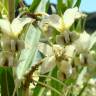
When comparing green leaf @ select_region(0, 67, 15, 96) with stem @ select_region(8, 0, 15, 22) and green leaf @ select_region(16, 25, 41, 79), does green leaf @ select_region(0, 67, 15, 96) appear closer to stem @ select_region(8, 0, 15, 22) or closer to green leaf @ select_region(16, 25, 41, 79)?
green leaf @ select_region(16, 25, 41, 79)

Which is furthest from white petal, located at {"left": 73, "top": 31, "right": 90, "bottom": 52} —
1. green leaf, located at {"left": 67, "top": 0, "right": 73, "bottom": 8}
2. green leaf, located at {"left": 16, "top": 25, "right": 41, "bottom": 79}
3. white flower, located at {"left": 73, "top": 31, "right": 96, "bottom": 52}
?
green leaf, located at {"left": 67, "top": 0, "right": 73, "bottom": 8}

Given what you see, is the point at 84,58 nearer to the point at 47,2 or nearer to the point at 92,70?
the point at 92,70

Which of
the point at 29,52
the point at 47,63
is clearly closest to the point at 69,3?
the point at 29,52

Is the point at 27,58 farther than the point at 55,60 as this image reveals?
Yes

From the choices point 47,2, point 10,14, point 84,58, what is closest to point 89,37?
point 84,58

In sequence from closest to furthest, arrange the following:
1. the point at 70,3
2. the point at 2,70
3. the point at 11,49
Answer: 1. the point at 11,49
2. the point at 2,70
3. the point at 70,3
